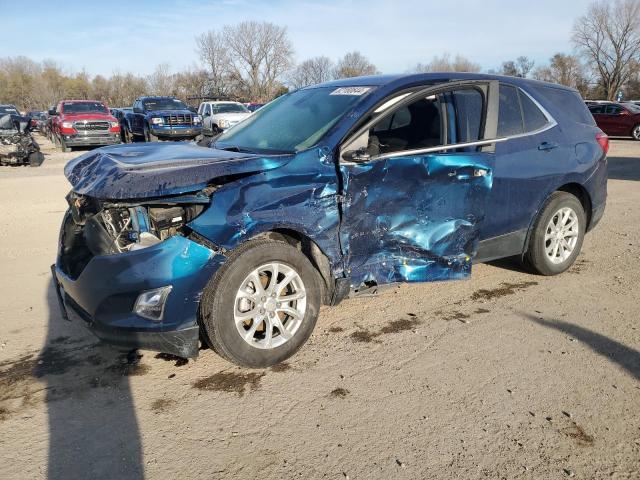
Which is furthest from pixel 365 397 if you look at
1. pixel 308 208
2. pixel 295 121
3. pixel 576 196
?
pixel 576 196

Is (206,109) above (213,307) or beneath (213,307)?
above

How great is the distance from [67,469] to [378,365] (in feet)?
6.15

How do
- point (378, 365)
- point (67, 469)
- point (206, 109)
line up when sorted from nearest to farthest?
point (67, 469) → point (378, 365) → point (206, 109)

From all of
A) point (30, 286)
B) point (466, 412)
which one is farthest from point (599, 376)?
point (30, 286)

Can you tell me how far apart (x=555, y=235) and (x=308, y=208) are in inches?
111

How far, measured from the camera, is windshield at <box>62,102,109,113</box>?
62.7ft

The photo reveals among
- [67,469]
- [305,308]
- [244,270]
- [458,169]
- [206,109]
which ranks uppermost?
[206,109]

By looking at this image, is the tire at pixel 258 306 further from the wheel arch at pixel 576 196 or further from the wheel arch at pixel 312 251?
Answer: the wheel arch at pixel 576 196

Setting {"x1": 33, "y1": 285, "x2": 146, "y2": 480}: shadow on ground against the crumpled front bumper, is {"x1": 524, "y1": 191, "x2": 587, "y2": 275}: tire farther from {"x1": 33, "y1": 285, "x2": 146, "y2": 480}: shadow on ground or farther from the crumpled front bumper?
{"x1": 33, "y1": 285, "x2": 146, "y2": 480}: shadow on ground

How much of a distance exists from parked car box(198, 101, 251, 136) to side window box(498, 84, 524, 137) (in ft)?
53.9

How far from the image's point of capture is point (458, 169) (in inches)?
153

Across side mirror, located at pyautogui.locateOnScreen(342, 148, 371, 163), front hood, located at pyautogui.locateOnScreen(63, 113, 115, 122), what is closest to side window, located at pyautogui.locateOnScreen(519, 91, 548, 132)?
side mirror, located at pyautogui.locateOnScreen(342, 148, 371, 163)

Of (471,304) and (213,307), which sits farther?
(471,304)

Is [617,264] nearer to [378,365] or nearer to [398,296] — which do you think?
[398,296]
